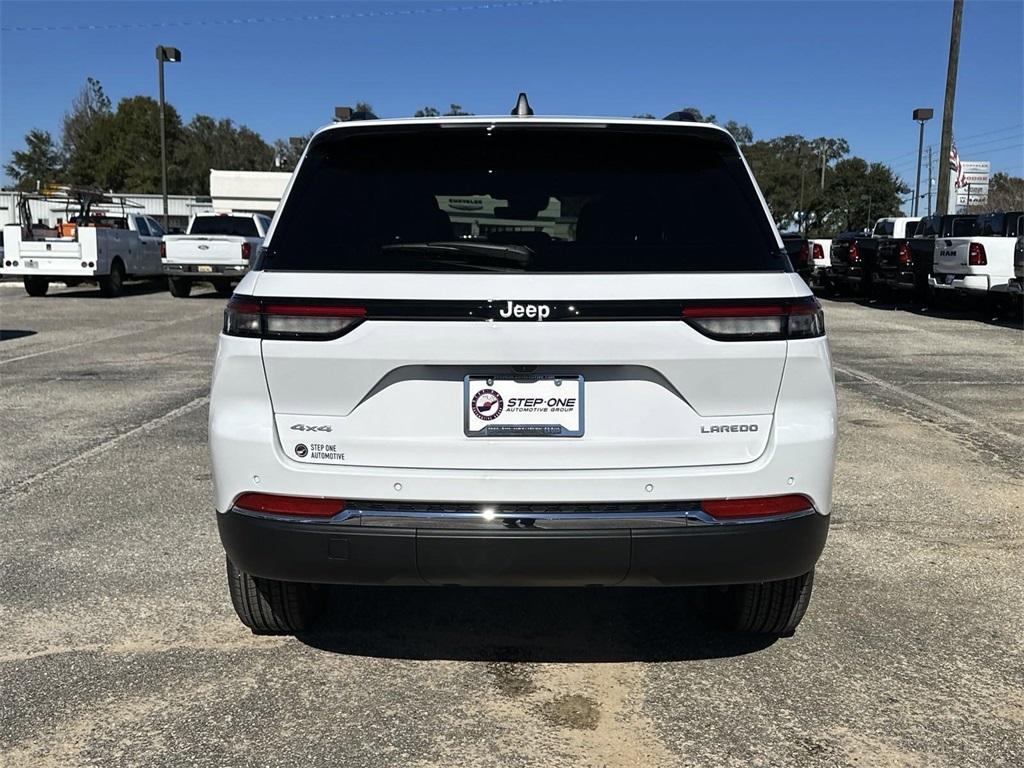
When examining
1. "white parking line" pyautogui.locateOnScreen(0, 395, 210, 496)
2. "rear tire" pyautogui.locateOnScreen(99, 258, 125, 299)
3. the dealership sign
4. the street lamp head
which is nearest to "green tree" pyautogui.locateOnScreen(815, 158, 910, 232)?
the dealership sign

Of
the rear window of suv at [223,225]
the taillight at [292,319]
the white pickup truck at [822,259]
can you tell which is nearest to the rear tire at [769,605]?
the taillight at [292,319]

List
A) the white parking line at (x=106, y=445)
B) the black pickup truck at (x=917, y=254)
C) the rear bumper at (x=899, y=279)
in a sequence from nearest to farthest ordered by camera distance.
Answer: the white parking line at (x=106, y=445) < the black pickup truck at (x=917, y=254) < the rear bumper at (x=899, y=279)

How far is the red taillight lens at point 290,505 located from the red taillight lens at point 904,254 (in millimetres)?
18471

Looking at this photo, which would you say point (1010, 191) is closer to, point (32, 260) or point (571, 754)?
point (32, 260)

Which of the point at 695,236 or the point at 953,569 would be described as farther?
the point at 953,569

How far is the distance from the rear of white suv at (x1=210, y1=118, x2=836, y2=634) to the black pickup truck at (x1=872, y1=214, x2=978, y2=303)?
16.9 meters

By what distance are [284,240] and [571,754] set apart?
67.3 inches

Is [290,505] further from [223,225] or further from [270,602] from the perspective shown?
[223,225]

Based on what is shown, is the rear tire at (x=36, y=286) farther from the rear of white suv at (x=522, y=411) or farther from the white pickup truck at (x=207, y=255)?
the rear of white suv at (x=522, y=411)

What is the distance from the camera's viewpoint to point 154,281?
90.5 ft

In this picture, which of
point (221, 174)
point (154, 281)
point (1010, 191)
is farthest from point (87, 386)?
point (1010, 191)

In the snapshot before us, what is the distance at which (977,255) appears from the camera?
53.4ft

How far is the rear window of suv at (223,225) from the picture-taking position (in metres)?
21.4

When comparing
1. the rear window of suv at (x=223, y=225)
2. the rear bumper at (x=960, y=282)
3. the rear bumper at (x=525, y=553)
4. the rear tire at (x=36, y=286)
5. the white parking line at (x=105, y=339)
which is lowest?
the white parking line at (x=105, y=339)
